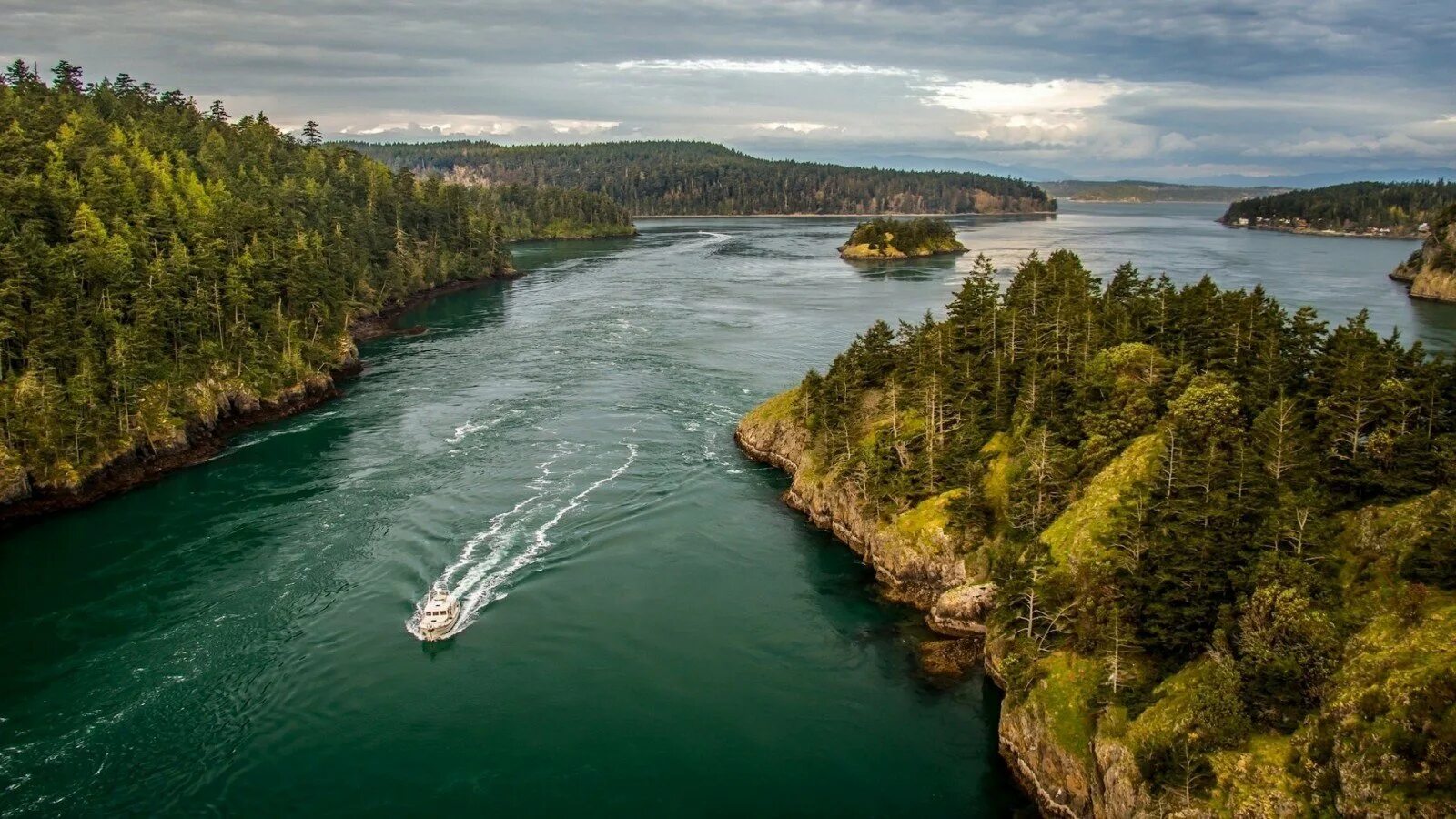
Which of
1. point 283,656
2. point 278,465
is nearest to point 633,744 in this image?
point 283,656

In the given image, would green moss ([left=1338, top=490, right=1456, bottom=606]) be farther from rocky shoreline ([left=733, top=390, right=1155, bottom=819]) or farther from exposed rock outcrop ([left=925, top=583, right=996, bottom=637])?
exposed rock outcrop ([left=925, top=583, right=996, bottom=637])

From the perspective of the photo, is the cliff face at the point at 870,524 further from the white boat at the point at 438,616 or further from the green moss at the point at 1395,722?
the white boat at the point at 438,616

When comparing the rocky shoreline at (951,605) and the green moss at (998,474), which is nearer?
the rocky shoreline at (951,605)

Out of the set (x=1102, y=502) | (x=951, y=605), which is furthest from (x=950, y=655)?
(x=1102, y=502)

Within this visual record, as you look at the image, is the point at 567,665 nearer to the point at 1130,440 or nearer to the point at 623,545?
the point at 623,545

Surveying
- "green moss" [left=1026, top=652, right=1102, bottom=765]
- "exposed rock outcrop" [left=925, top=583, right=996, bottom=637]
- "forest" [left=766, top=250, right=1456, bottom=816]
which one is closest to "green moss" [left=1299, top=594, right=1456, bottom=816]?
"forest" [left=766, top=250, right=1456, bottom=816]

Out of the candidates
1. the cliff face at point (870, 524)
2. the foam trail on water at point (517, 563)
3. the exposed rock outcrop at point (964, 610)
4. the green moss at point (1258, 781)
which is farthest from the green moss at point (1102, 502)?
the foam trail on water at point (517, 563)

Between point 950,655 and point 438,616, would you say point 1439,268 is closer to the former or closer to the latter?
point 950,655
